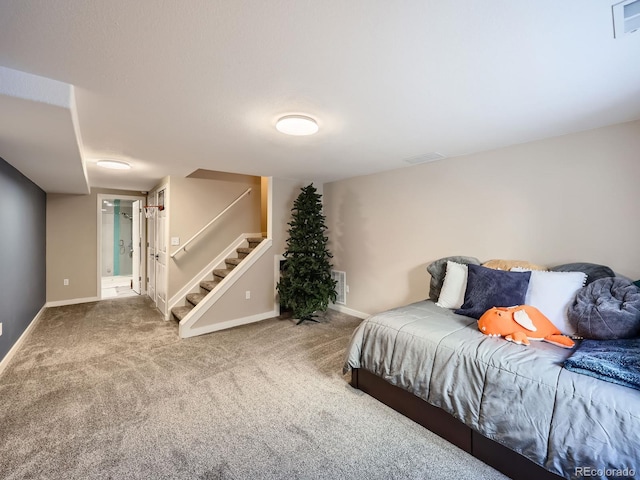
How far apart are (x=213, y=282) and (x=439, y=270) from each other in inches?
137

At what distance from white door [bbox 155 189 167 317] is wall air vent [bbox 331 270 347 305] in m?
2.74

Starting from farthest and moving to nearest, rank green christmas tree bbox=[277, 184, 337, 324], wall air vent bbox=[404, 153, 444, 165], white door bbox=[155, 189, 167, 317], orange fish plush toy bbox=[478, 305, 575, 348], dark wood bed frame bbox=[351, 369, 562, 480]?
white door bbox=[155, 189, 167, 317] < green christmas tree bbox=[277, 184, 337, 324] < wall air vent bbox=[404, 153, 444, 165] < orange fish plush toy bbox=[478, 305, 575, 348] < dark wood bed frame bbox=[351, 369, 562, 480]

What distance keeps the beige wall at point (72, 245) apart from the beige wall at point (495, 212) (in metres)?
4.67

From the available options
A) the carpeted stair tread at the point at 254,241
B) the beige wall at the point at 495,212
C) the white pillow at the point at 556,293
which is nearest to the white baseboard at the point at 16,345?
the carpeted stair tread at the point at 254,241

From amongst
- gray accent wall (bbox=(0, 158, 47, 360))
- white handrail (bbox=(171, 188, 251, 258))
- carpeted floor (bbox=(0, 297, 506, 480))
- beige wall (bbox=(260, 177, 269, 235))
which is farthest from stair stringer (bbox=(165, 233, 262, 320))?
gray accent wall (bbox=(0, 158, 47, 360))

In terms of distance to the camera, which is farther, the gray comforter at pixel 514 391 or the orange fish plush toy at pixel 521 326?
the orange fish plush toy at pixel 521 326

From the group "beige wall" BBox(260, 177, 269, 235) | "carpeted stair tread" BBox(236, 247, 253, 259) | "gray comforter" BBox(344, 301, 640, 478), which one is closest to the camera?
"gray comforter" BBox(344, 301, 640, 478)

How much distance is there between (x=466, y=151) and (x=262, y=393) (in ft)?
10.1

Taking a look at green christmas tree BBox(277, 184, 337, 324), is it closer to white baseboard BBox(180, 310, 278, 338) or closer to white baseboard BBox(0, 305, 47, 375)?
white baseboard BBox(180, 310, 278, 338)

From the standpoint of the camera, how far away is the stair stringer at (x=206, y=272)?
4.48 meters

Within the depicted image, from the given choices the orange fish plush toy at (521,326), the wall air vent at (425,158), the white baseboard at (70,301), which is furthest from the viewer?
the white baseboard at (70,301)

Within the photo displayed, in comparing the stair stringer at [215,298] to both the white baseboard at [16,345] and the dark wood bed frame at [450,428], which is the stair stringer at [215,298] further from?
the dark wood bed frame at [450,428]

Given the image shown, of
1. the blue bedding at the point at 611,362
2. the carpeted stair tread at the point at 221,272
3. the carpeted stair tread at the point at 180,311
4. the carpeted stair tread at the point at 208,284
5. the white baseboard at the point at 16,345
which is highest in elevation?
the carpeted stair tread at the point at 221,272

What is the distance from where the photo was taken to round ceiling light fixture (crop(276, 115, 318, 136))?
2.10 m
